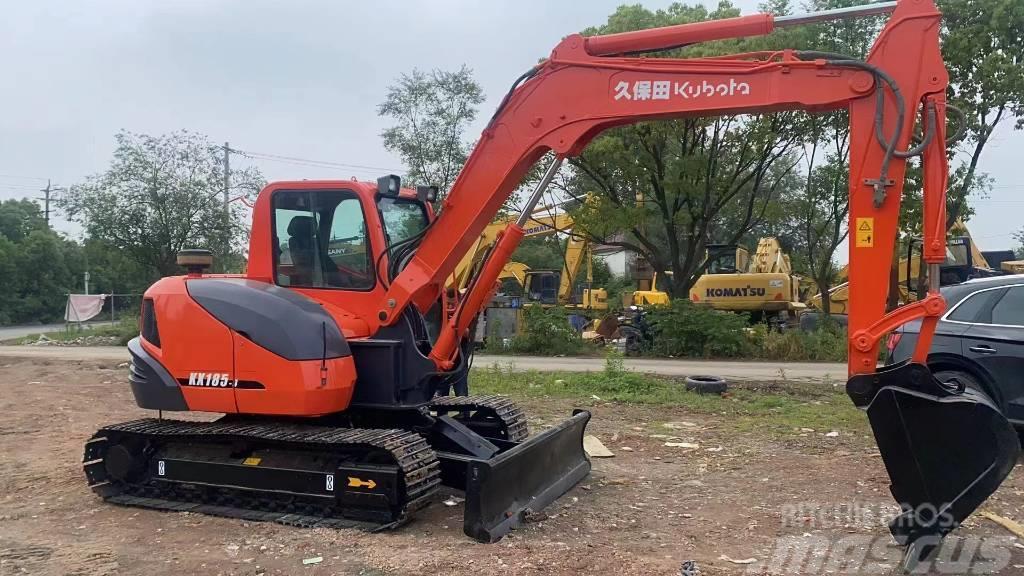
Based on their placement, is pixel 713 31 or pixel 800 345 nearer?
pixel 713 31

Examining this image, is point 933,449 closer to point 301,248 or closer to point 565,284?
point 301,248

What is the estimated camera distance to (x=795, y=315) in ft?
73.2

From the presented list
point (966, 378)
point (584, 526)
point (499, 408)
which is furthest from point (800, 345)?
point (584, 526)

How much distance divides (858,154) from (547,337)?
571 inches

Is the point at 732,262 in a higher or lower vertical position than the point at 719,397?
higher

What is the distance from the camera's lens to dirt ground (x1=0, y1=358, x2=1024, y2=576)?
484cm

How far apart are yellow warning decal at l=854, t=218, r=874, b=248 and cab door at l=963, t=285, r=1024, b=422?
3.56 metres

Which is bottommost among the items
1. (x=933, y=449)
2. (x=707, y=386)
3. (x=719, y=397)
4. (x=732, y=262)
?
(x=719, y=397)

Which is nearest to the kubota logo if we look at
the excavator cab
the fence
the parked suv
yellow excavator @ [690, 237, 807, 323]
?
the parked suv

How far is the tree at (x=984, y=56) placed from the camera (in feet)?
51.4

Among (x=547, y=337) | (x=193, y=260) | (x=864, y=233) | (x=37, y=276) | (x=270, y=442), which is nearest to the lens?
(x=864, y=233)

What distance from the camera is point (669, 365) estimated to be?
1656cm

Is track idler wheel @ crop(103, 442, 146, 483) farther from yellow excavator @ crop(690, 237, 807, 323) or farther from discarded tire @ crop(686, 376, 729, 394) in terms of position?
yellow excavator @ crop(690, 237, 807, 323)

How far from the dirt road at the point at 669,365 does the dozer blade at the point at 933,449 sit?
30.1 feet
